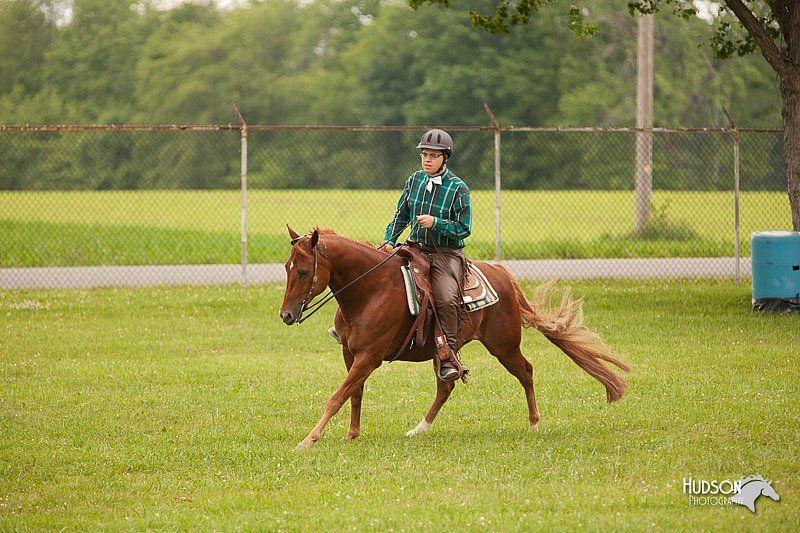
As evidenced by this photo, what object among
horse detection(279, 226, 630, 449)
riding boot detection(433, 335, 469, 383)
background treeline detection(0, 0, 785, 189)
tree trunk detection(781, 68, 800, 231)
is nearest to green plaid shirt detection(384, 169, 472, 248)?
horse detection(279, 226, 630, 449)

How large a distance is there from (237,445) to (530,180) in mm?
32069

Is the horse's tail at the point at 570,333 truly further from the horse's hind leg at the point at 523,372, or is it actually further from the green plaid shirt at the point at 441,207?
the green plaid shirt at the point at 441,207

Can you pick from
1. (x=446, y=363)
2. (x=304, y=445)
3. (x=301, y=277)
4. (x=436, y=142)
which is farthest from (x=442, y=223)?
(x=304, y=445)

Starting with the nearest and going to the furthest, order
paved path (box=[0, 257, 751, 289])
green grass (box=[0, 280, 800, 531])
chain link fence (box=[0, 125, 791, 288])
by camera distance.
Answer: green grass (box=[0, 280, 800, 531]), paved path (box=[0, 257, 751, 289]), chain link fence (box=[0, 125, 791, 288])

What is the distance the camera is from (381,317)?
8.22 metres

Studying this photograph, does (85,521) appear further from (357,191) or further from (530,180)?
(530,180)

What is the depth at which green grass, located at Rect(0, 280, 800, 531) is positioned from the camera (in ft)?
21.1

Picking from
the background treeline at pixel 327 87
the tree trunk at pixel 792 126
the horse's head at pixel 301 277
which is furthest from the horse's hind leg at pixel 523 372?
the background treeline at pixel 327 87

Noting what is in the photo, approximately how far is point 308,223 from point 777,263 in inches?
836

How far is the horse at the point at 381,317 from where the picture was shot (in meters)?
7.90

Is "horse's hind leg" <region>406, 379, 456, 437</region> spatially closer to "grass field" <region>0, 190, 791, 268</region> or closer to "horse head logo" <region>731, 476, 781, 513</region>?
"horse head logo" <region>731, 476, 781, 513</region>

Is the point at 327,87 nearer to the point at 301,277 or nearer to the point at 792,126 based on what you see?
the point at 792,126

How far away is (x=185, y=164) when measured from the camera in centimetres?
4234

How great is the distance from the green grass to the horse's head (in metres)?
1.06
